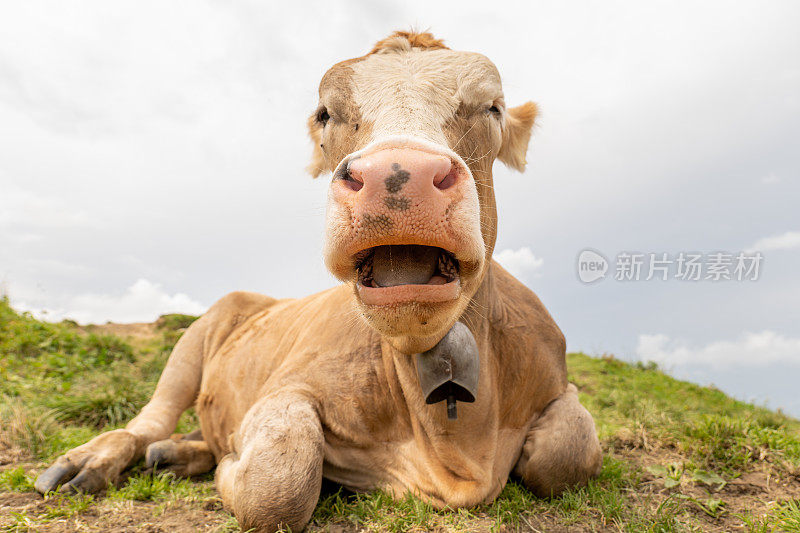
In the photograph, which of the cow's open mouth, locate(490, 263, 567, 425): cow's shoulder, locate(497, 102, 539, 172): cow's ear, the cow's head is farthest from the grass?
locate(497, 102, 539, 172): cow's ear

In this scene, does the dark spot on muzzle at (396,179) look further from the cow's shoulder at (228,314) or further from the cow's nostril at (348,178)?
the cow's shoulder at (228,314)

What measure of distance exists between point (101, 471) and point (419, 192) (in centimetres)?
317

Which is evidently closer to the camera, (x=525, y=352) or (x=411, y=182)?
(x=411, y=182)

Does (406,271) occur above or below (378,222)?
below

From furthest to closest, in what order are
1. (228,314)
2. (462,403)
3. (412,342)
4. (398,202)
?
(228,314)
(462,403)
(412,342)
(398,202)

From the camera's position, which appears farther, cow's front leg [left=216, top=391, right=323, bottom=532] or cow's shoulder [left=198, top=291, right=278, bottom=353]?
cow's shoulder [left=198, top=291, right=278, bottom=353]

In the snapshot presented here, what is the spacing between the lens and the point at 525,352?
3.27 metres

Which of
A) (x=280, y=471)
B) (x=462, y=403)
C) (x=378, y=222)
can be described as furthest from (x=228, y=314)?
(x=378, y=222)

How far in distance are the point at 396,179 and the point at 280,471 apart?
151cm

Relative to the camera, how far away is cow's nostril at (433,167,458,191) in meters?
2.06

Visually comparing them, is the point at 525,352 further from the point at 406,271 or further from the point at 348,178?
the point at 348,178

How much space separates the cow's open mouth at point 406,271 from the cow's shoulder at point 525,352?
1051 mm

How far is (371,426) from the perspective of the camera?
120 inches

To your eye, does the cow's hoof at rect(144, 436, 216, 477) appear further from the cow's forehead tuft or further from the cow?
the cow's forehead tuft
